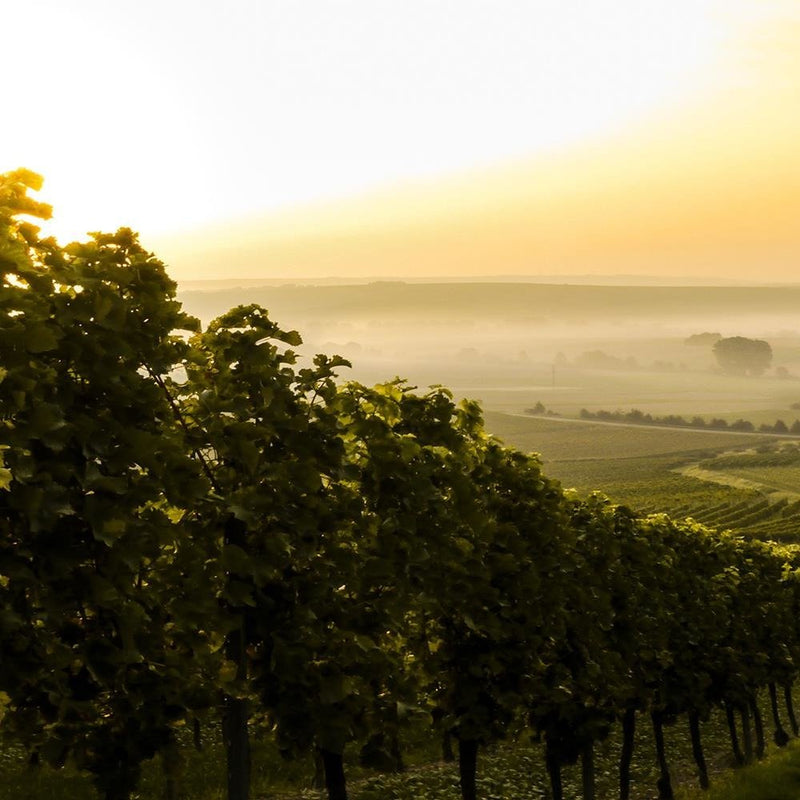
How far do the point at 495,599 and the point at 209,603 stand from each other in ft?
27.4

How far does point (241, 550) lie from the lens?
11.8 meters

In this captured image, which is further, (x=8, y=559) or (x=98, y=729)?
(x=98, y=729)

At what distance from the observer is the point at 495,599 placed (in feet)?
60.4

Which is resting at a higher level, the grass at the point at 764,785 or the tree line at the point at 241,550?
the tree line at the point at 241,550

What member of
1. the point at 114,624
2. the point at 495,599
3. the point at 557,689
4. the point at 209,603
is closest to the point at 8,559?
the point at 114,624

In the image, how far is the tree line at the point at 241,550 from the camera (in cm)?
915

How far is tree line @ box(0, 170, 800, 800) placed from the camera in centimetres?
915

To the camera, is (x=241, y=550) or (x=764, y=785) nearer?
(x=241, y=550)

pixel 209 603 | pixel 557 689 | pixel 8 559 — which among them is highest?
pixel 8 559

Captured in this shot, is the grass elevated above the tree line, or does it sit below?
below

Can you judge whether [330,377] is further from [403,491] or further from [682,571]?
[682,571]

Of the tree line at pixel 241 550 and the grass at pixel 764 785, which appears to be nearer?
the tree line at pixel 241 550

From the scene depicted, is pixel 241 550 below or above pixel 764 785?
above

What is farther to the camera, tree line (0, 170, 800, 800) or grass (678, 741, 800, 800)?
grass (678, 741, 800, 800)
